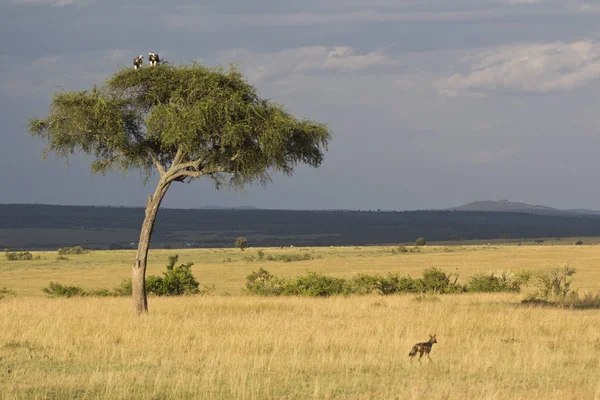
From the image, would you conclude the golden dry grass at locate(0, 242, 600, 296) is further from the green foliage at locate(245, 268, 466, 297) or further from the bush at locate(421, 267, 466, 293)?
the bush at locate(421, 267, 466, 293)

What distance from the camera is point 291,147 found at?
2364 centimetres

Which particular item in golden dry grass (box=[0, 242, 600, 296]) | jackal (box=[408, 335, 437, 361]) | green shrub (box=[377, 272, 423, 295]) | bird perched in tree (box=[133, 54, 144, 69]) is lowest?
golden dry grass (box=[0, 242, 600, 296])

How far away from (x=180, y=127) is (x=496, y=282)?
18686mm

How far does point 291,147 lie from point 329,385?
12862 millimetres

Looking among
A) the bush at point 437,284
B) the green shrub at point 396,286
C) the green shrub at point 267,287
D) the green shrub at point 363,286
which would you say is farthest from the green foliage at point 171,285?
the bush at point 437,284

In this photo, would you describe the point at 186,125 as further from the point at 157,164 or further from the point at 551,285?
the point at 551,285

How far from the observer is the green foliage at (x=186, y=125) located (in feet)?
70.6

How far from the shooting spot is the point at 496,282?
35.0m

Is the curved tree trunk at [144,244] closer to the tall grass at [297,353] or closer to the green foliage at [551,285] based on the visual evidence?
the tall grass at [297,353]

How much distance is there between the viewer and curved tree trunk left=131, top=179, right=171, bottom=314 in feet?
71.9

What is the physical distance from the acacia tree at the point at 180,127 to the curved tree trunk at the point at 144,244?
0.09 ft

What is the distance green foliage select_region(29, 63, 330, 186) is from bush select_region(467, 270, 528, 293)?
13.6m

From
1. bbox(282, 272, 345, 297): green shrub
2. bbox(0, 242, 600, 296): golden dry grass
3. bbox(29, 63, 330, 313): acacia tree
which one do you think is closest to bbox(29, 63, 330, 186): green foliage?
bbox(29, 63, 330, 313): acacia tree

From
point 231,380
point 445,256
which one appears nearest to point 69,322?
point 231,380
